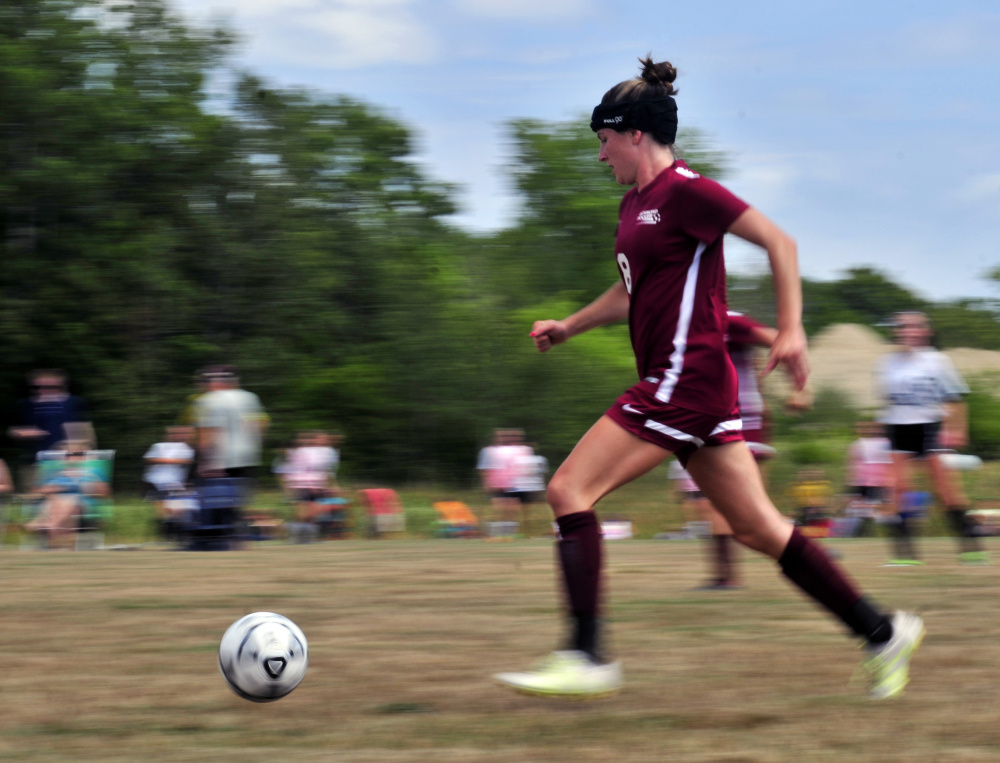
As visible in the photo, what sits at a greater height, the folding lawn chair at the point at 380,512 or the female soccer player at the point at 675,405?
the female soccer player at the point at 675,405

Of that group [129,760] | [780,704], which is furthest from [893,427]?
[129,760]

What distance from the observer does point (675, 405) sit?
12.5 feet

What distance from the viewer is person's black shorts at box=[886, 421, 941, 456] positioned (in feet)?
28.9

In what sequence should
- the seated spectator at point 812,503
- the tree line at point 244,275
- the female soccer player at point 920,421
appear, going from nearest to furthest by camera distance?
the female soccer player at point 920,421 < the seated spectator at point 812,503 < the tree line at point 244,275

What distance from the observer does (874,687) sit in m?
3.82

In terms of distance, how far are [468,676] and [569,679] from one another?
0.65 m

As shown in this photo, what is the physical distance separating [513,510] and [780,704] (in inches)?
500

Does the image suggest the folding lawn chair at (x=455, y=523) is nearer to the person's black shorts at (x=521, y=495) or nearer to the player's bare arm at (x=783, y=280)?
the person's black shorts at (x=521, y=495)

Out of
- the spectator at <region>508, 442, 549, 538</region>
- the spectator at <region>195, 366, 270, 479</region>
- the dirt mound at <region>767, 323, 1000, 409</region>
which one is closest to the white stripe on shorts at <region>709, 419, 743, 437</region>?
the spectator at <region>195, 366, 270, 479</region>

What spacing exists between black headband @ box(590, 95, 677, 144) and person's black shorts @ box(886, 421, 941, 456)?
5496 mm

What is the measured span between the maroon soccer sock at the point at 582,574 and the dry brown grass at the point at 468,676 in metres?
0.23

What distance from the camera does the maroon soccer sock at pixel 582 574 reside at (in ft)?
12.7

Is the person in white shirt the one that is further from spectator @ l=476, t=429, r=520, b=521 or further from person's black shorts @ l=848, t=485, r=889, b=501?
person's black shorts @ l=848, t=485, r=889, b=501

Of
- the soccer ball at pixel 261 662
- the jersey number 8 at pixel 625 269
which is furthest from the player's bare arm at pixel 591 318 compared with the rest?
the soccer ball at pixel 261 662
